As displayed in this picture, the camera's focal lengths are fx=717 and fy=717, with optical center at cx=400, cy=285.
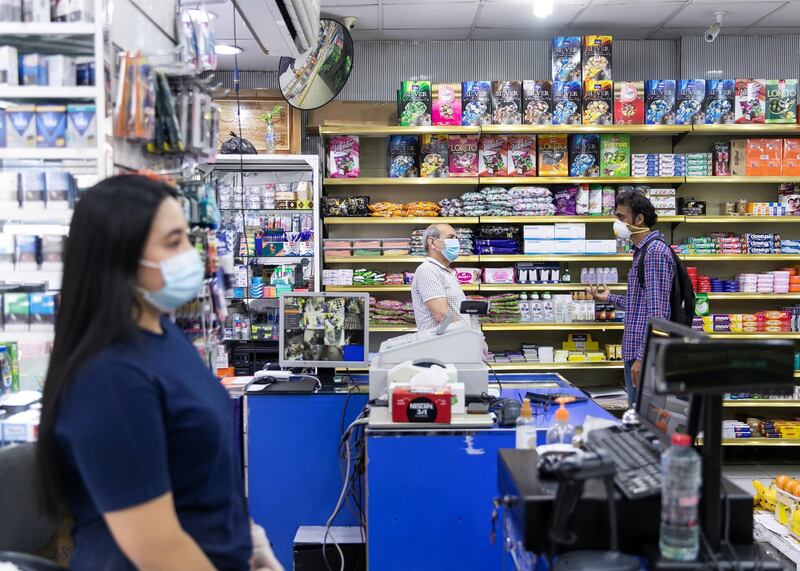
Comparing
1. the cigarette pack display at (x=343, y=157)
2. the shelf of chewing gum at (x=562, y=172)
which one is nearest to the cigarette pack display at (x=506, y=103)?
the shelf of chewing gum at (x=562, y=172)

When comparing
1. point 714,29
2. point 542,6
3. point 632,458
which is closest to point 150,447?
point 632,458

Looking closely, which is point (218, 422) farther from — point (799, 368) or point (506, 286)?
point (799, 368)

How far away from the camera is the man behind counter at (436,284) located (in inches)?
173

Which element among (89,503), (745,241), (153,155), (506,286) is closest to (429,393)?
(153,155)

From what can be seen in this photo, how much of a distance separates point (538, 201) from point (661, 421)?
13.1 feet

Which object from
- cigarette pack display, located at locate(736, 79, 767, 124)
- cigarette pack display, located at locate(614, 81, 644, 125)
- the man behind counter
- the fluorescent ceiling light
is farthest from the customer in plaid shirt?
cigarette pack display, located at locate(736, 79, 767, 124)

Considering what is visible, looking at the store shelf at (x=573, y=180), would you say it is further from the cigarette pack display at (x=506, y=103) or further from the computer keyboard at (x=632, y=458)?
the computer keyboard at (x=632, y=458)

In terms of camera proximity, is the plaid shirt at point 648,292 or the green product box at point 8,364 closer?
the green product box at point 8,364

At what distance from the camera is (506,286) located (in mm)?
5789

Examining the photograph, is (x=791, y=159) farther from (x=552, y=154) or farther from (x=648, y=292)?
(x=648, y=292)

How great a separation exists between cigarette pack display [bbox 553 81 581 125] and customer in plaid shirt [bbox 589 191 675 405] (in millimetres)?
1313

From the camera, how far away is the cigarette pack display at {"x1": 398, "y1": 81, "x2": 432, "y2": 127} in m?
5.72

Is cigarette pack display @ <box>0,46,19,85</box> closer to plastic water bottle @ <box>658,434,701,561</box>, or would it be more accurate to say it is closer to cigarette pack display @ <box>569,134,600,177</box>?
plastic water bottle @ <box>658,434,701,561</box>

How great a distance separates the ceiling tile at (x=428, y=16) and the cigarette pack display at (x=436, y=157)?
0.91m
